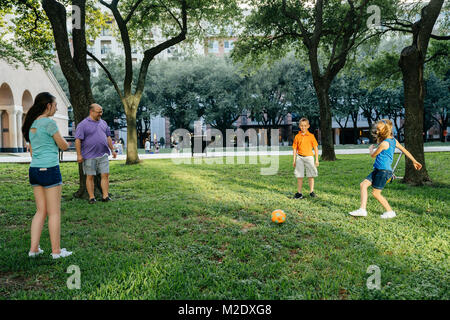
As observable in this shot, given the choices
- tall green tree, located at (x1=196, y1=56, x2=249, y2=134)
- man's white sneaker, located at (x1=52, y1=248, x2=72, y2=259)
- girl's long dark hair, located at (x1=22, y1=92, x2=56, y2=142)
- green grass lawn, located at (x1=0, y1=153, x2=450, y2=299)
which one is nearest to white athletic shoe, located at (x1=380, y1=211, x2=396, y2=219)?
green grass lawn, located at (x1=0, y1=153, x2=450, y2=299)

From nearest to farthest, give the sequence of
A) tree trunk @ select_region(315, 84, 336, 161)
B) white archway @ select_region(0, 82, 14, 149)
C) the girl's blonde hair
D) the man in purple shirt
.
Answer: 1. the girl's blonde hair
2. the man in purple shirt
3. tree trunk @ select_region(315, 84, 336, 161)
4. white archway @ select_region(0, 82, 14, 149)

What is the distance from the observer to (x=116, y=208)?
6.24m

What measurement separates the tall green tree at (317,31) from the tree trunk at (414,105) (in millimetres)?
6462

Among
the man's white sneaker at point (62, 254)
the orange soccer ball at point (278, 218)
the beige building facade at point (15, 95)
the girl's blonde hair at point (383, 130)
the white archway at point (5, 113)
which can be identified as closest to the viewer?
the man's white sneaker at point (62, 254)

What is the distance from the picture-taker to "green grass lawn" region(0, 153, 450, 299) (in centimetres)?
288

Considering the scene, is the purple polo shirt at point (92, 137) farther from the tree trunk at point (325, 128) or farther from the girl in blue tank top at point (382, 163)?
the tree trunk at point (325, 128)

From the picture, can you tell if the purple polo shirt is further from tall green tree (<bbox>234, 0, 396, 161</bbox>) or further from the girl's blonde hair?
tall green tree (<bbox>234, 0, 396, 161</bbox>)

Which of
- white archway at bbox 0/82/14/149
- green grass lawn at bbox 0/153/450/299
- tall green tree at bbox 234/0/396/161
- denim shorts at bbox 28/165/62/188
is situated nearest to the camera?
green grass lawn at bbox 0/153/450/299

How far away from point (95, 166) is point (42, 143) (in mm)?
3452

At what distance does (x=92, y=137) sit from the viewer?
21.7ft

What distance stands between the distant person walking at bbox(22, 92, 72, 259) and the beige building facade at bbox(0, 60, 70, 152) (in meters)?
27.3

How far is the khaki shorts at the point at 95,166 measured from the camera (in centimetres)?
680

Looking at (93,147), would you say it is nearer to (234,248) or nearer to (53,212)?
(53,212)

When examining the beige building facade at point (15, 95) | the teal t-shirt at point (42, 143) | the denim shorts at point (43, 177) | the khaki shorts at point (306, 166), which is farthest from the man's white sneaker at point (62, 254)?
the beige building facade at point (15, 95)
